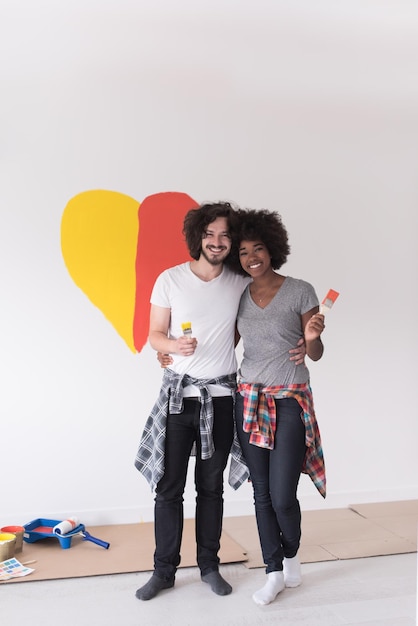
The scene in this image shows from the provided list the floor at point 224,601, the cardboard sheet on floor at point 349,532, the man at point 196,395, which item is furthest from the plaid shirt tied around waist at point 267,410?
the cardboard sheet on floor at point 349,532

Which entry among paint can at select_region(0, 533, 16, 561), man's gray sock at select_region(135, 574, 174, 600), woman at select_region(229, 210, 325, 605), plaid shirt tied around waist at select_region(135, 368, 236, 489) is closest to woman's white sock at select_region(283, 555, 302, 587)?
woman at select_region(229, 210, 325, 605)

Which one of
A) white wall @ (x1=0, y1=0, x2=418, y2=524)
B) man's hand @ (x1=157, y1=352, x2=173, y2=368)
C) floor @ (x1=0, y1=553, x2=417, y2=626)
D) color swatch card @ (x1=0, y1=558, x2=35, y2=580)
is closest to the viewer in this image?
floor @ (x1=0, y1=553, x2=417, y2=626)

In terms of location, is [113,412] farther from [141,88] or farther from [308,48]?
[308,48]

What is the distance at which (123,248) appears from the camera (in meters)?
3.65

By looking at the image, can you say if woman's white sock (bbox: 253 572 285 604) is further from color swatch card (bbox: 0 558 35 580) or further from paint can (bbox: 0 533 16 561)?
paint can (bbox: 0 533 16 561)

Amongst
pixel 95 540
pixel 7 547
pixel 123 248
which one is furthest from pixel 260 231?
pixel 7 547

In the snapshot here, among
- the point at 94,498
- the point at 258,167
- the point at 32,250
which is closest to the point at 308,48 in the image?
the point at 258,167

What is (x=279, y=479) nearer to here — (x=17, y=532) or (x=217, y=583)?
(x=217, y=583)

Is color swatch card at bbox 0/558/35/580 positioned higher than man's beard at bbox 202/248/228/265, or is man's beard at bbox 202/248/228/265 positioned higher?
man's beard at bbox 202/248/228/265

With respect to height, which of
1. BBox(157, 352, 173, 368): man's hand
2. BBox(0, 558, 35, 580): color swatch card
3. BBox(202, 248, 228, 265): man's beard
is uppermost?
BBox(202, 248, 228, 265): man's beard

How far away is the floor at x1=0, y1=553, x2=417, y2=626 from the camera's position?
2.46 m

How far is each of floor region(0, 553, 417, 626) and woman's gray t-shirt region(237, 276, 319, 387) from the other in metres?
0.85

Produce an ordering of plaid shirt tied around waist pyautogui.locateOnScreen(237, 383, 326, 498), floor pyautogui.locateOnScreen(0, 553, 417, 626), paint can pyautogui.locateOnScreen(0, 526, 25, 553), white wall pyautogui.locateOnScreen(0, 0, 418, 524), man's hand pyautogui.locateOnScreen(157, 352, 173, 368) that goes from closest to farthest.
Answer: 1. floor pyautogui.locateOnScreen(0, 553, 417, 626)
2. plaid shirt tied around waist pyautogui.locateOnScreen(237, 383, 326, 498)
3. man's hand pyautogui.locateOnScreen(157, 352, 173, 368)
4. paint can pyautogui.locateOnScreen(0, 526, 25, 553)
5. white wall pyautogui.locateOnScreen(0, 0, 418, 524)

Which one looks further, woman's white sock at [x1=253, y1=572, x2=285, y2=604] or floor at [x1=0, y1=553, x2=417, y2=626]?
woman's white sock at [x1=253, y1=572, x2=285, y2=604]
